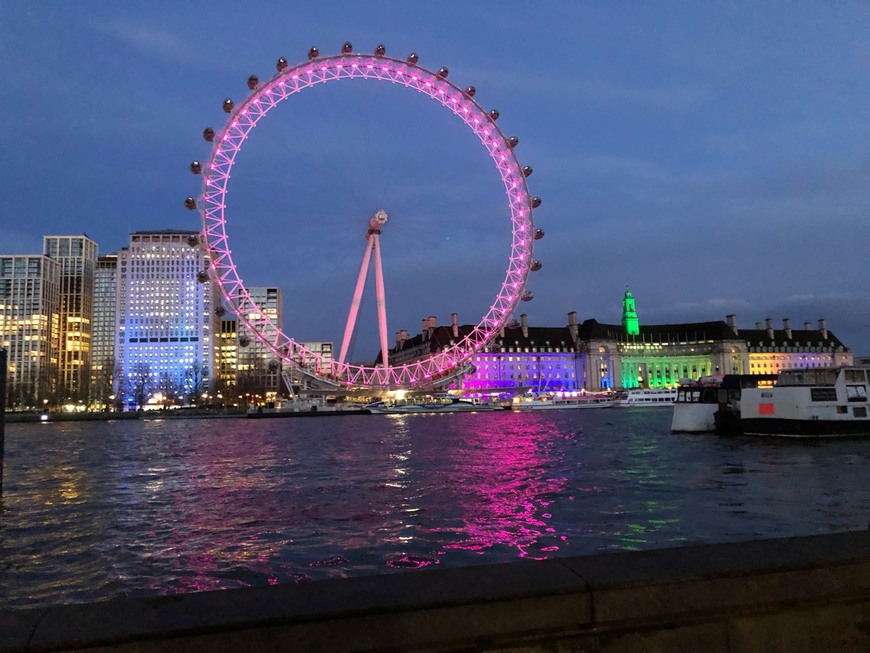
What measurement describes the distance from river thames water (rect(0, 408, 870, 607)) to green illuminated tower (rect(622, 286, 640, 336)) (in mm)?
157649

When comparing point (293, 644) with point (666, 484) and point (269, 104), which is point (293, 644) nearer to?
point (666, 484)

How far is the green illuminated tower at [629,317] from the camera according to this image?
18300 cm

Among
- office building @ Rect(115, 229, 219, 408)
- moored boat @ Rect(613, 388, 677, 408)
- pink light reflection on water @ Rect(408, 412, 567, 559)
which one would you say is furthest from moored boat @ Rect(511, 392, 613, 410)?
pink light reflection on water @ Rect(408, 412, 567, 559)

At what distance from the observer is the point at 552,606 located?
3.03 meters

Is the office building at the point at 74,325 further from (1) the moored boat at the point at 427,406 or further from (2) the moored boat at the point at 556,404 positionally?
(2) the moored boat at the point at 556,404

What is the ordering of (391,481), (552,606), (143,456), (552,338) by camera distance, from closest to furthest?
(552,606), (391,481), (143,456), (552,338)

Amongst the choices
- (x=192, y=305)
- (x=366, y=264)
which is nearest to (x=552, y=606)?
(x=366, y=264)

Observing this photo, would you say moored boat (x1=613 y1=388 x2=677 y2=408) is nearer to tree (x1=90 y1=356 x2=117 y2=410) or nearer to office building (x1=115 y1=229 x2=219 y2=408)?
office building (x1=115 y1=229 x2=219 y2=408)

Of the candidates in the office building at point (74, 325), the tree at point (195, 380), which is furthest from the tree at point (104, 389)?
the office building at point (74, 325)

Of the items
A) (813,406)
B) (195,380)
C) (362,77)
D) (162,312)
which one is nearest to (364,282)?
(362,77)

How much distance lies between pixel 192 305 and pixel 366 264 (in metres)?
125

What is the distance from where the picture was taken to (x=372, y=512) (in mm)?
14680

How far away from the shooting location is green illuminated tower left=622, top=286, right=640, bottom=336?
183 m

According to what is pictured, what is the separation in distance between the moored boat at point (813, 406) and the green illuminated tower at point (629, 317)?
145966 mm
